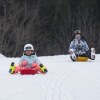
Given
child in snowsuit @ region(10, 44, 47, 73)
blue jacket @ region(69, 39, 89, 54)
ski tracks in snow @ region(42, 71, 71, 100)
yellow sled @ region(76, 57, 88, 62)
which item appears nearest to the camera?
ski tracks in snow @ region(42, 71, 71, 100)

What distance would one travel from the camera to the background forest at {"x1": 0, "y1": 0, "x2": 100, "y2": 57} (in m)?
38.4

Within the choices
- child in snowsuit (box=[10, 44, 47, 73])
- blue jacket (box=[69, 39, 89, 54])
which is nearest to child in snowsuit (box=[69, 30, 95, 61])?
blue jacket (box=[69, 39, 89, 54])

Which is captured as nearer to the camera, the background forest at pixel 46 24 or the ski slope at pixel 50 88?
the ski slope at pixel 50 88

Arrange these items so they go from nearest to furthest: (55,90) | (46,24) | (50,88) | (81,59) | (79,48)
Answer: (55,90), (50,88), (81,59), (79,48), (46,24)

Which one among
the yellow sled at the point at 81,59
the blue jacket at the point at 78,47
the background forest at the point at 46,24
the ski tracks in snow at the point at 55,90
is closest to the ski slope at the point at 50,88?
the ski tracks in snow at the point at 55,90

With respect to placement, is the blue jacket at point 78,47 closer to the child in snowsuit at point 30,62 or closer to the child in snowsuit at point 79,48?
the child in snowsuit at point 79,48

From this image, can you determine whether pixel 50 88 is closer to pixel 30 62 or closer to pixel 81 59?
pixel 30 62

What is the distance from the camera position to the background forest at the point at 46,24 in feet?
126

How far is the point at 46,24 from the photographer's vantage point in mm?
40938

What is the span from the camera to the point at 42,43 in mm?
40719

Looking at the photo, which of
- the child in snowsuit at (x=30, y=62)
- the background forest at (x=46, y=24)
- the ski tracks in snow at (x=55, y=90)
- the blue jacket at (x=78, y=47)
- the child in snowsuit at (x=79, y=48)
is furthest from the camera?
the background forest at (x=46, y=24)

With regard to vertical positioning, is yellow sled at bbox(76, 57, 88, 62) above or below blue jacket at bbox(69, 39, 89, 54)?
below

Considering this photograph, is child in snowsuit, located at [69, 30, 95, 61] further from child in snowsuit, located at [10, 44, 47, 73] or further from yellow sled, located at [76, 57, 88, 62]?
child in snowsuit, located at [10, 44, 47, 73]

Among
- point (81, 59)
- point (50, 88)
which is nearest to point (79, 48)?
point (81, 59)
